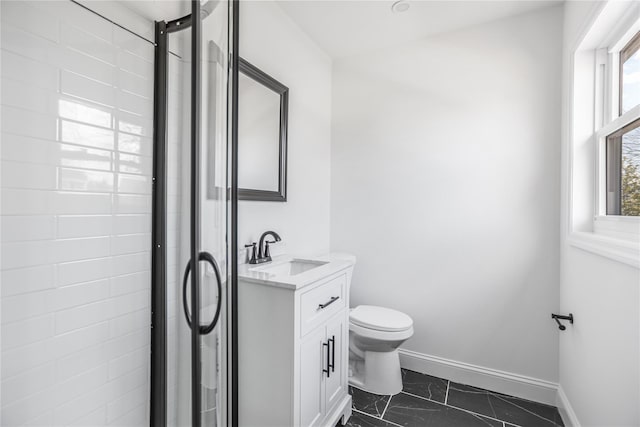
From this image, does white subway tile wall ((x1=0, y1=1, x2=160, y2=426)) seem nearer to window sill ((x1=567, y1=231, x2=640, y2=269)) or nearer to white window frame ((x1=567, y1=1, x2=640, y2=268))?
window sill ((x1=567, y1=231, x2=640, y2=269))

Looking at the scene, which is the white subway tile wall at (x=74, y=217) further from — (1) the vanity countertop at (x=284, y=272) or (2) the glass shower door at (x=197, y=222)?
(1) the vanity countertop at (x=284, y=272)

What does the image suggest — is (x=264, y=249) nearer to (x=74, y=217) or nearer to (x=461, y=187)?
(x=74, y=217)

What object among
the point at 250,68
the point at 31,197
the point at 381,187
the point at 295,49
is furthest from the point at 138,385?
the point at 295,49

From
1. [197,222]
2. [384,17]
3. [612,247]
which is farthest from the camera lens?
[384,17]

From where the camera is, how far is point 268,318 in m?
1.34

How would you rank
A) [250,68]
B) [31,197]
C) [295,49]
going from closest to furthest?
[31,197], [250,68], [295,49]

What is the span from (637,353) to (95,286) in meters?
1.78

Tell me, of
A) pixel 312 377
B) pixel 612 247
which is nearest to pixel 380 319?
pixel 312 377

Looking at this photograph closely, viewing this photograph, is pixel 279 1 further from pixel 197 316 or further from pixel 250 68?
pixel 197 316

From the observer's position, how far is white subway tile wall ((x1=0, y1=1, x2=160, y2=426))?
832 mm

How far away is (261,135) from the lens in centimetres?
185

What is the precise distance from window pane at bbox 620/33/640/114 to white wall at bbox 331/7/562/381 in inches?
16.7

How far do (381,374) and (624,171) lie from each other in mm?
1725

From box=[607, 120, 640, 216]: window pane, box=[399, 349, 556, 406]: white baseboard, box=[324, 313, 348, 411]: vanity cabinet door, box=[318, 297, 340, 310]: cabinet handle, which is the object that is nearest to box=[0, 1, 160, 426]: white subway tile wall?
box=[318, 297, 340, 310]: cabinet handle
